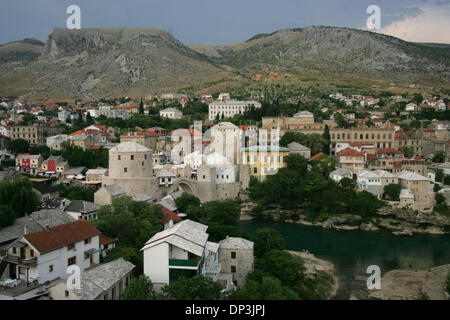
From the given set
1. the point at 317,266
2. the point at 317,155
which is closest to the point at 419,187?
the point at 317,155

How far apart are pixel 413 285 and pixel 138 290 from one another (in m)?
14.1

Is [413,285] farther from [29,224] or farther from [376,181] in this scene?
[29,224]

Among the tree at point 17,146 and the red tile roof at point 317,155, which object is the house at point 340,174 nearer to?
the red tile roof at point 317,155

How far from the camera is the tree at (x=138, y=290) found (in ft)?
41.2

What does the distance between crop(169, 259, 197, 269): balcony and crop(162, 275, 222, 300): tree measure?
1102mm

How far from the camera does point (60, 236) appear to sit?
14641 millimetres

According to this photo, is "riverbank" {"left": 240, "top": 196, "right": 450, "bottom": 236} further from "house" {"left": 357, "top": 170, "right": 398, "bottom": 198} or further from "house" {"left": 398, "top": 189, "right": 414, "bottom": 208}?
"house" {"left": 357, "top": 170, "right": 398, "bottom": 198}

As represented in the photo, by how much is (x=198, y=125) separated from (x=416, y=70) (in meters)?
76.9

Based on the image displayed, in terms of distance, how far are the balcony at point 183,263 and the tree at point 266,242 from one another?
6306mm

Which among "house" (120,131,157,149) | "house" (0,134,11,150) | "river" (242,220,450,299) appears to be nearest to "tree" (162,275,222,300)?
"river" (242,220,450,299)

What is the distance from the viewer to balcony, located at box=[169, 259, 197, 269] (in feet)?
46.4
